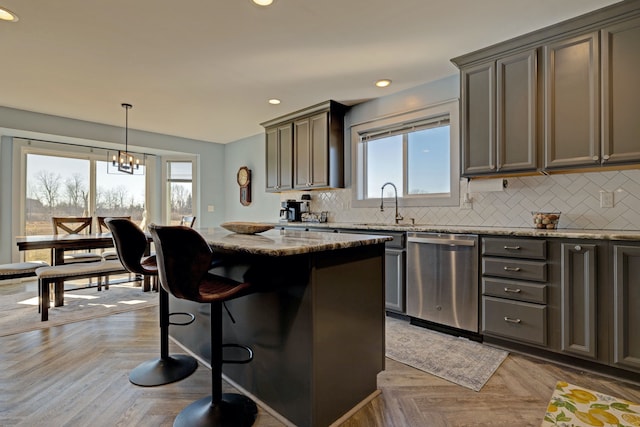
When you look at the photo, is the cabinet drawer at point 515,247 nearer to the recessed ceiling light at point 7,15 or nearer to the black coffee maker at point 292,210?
the black coffee maker at point 292,210

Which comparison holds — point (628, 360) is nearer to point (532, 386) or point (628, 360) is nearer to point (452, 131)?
point (532, 386)

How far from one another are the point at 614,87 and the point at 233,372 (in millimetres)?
3151

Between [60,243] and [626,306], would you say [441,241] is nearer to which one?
[626,306]

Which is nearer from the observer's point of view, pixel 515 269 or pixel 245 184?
pixel 515 269

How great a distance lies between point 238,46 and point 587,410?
3409 mm

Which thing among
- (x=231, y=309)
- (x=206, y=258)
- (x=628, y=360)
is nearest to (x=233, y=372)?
(x=231, y=309)

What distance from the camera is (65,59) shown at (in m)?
2.87

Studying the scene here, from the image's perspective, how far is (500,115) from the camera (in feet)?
8.63

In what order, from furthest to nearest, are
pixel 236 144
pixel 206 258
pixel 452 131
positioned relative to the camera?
pixel 236 144 < pixel 452 131 < pixel 206 258

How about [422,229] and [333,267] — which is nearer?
[333,267]

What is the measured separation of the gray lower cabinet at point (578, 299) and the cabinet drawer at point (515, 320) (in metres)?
0.12

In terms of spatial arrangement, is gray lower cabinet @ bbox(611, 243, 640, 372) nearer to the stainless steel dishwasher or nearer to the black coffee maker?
the stainless steel dishwasher

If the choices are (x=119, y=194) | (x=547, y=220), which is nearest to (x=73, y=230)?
(x=119, y=194)

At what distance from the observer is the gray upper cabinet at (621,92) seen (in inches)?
82.4
